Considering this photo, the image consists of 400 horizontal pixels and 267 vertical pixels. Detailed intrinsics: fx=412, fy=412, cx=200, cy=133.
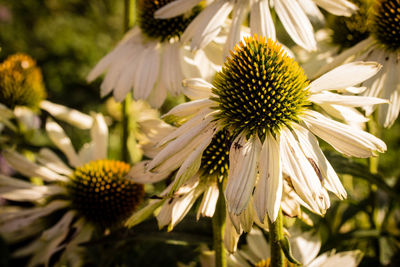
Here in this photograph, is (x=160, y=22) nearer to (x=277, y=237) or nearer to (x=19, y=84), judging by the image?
(x=19, y=84)

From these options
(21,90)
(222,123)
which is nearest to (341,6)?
(222,123)

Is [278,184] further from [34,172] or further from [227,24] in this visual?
[34,172]

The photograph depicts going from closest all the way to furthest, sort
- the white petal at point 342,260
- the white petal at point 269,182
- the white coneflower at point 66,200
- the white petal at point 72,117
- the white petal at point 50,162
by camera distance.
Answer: the white petal at point 269,182
the white petal at point 342,260
the white coneflower at point 66,200
the white petal at point 50,162
the white petal at point 72,117

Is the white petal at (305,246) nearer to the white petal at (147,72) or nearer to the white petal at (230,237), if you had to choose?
the white petal at (230,237)

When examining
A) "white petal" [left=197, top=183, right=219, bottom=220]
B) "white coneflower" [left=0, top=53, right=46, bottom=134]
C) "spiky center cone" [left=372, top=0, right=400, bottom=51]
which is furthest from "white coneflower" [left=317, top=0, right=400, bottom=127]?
"white coneflower" [left=0, top=53, right=46, bottom=134]

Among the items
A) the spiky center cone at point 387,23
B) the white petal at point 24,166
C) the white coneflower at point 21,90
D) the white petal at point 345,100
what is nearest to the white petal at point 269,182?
the white petal at point 345,100

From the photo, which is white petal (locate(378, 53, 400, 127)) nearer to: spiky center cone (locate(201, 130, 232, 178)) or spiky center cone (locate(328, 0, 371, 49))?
spiky center cone (locate(328, 0, 371, 49))
